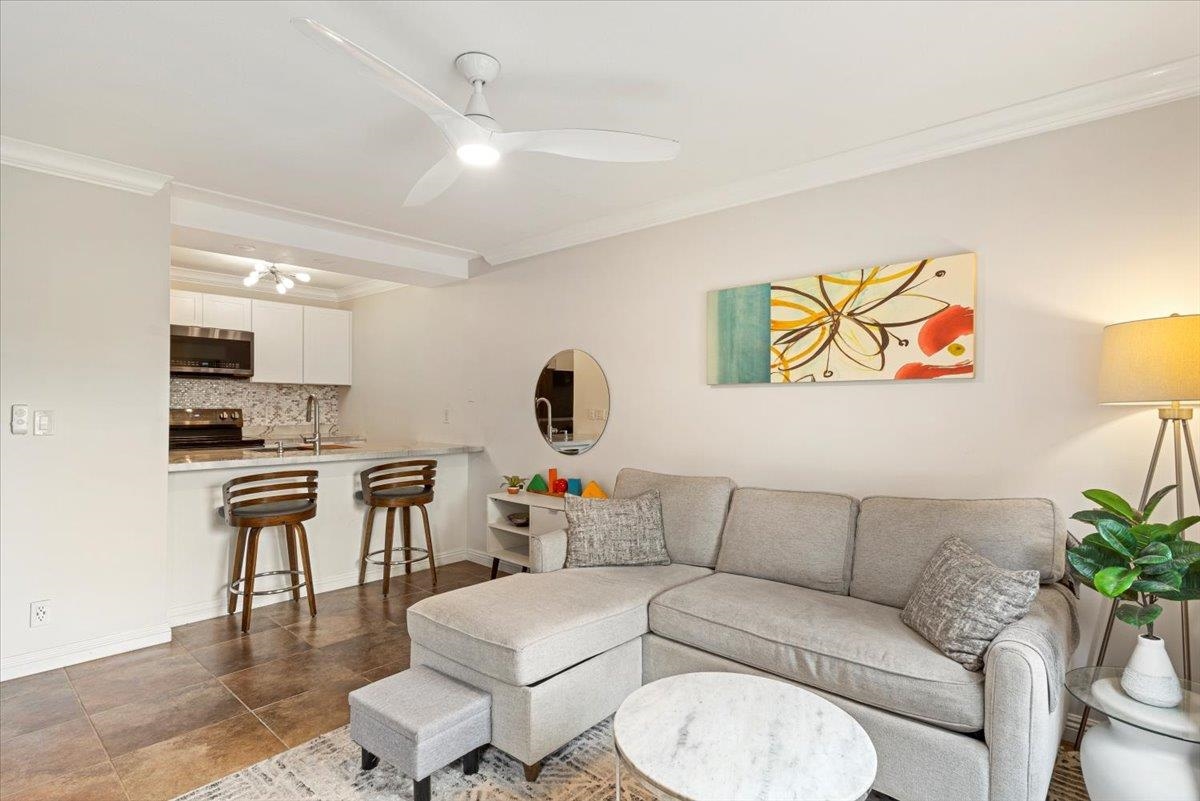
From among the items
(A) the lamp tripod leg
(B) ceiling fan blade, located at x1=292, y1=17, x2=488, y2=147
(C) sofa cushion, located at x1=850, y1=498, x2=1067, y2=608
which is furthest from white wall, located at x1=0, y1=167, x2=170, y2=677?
(A) the lamp tripod leg

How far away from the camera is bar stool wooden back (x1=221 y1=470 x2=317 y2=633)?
3521 millimetres

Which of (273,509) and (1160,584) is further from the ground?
(1160,584)

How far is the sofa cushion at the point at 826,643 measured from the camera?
1864 mm

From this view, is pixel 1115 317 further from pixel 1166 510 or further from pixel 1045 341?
pixel 1166 510

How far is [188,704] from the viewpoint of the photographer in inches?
105

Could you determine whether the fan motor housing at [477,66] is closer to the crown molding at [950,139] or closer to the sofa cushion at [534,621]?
the crown molding at [950,139]

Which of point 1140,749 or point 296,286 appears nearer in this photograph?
point 1140,749

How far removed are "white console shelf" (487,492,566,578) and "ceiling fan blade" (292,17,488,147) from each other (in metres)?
2.45

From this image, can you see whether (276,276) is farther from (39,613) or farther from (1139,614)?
(1139,614)

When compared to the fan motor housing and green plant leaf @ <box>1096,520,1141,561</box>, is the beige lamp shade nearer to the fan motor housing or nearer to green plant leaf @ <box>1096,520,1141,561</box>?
green plant leaf @ <box>1096,520,1141,561</box>

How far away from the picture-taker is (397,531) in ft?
15.4

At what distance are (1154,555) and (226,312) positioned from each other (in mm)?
6630

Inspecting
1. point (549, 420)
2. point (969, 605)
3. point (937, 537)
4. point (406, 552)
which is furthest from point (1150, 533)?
point (406, 552)

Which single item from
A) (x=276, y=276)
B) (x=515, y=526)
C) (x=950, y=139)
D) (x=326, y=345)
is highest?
(x=950, y=139)
